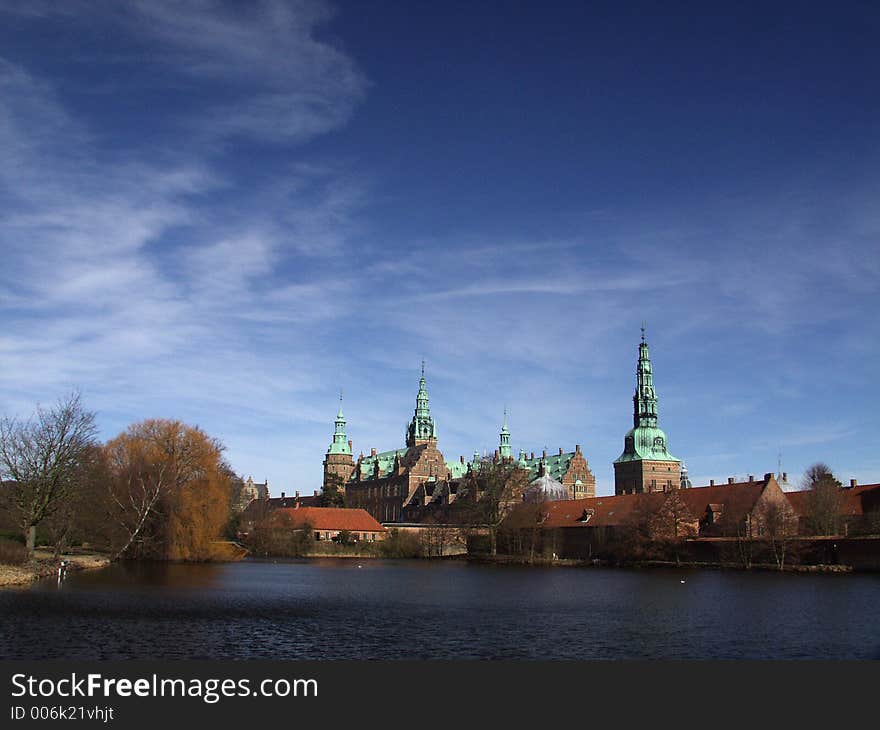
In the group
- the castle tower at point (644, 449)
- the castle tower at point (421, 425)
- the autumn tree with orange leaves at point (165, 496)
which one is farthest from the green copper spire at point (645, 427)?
the autumn tree with orange leaves at point (165, 496)

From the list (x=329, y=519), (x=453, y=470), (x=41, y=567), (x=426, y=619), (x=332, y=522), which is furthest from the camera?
(x=453, y=470)

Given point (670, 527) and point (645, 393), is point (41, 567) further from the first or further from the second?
point (645, 393)

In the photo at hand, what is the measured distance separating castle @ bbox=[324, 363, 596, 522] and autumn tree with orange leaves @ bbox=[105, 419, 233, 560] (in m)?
62.4

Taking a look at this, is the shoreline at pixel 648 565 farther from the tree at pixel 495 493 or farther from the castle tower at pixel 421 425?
the castle tower at pixel 421 425

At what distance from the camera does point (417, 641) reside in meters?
23.6

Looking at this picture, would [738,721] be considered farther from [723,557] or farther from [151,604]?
[723,557]

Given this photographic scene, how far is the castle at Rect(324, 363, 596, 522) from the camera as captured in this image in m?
131

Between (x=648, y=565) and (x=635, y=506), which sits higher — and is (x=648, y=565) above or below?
below

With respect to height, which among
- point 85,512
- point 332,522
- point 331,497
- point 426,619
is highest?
point 331,497

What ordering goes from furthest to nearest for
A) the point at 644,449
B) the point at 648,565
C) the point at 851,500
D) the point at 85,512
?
1. the point at 644,449
2. the point at 851,500
3. the point at 648,565
4. the point at 85,512

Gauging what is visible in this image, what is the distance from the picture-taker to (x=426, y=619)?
28.9m

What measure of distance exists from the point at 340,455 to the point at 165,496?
105 metres

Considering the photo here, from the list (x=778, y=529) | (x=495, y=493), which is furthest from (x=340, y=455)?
(x=778, y=529)

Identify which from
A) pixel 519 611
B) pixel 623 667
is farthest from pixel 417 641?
pixel 519 611
